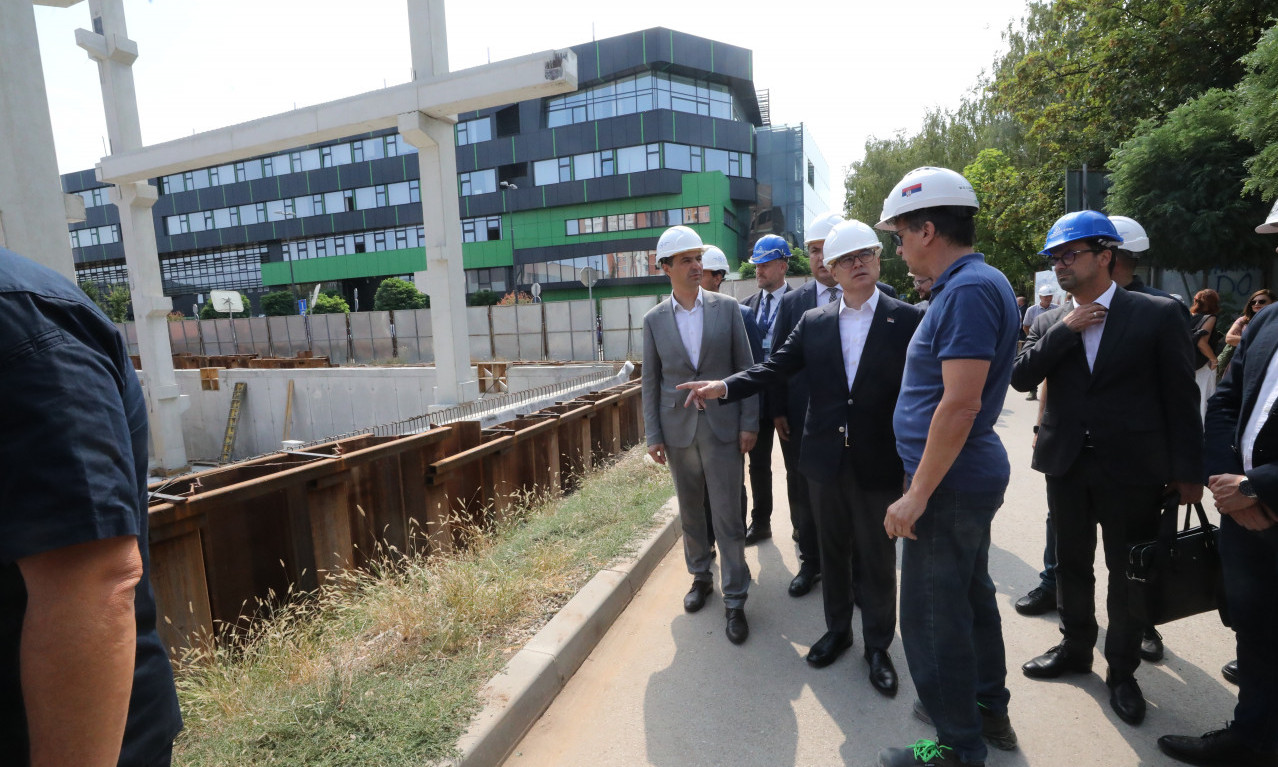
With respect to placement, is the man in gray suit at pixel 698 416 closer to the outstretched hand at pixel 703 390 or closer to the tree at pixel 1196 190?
the outstretched hand at pixel 703 390

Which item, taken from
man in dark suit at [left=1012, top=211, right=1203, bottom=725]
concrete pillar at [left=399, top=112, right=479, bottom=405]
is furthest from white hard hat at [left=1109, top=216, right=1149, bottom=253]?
concrete pillar at [left=399, top=112, right=479, bottom=405]

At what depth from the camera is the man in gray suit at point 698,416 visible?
404cm

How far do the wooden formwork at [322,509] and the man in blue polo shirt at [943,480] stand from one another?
4.04 metres

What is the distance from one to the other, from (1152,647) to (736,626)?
7.11 feet

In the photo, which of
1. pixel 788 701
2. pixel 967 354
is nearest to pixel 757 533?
pixel 788 701

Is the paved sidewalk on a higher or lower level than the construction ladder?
higher

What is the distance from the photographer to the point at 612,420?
9.56 m

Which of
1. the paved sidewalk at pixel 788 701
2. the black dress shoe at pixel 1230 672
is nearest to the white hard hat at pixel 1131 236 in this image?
the paved sidewalk at pixel 788 701

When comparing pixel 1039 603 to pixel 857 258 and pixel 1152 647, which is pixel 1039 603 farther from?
pixel 857 258

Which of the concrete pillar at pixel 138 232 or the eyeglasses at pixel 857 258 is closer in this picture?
the eyeglasses at pixel 857 258

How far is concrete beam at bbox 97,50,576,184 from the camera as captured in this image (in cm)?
1125

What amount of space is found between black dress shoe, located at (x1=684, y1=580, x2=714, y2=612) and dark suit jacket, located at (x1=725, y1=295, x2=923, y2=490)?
1.28 meters

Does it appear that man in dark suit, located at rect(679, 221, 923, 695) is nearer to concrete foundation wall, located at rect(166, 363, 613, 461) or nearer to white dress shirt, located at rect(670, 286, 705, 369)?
white dress shirt, located at rect(670, 286, 705, 369)

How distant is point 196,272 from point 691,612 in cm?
6913
